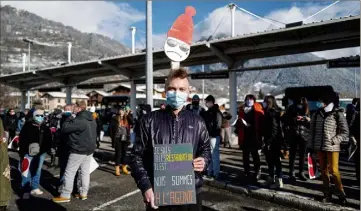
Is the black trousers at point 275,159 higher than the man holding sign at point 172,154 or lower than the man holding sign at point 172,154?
lower

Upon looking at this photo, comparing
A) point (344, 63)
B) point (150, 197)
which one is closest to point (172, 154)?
point (150, 197)

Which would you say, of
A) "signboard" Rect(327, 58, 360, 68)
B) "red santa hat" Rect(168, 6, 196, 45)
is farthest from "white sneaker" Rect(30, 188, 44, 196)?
"signboard" Rect(327, 58, 360, 68)

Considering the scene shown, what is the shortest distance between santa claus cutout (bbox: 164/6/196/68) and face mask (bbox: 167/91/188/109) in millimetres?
4590

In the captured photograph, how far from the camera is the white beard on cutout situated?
7262mm

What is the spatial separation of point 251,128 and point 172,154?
16.1ft

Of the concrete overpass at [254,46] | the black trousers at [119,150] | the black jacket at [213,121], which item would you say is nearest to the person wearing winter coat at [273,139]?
the black jacket at [213,121]

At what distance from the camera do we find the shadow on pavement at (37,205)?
5.84 m

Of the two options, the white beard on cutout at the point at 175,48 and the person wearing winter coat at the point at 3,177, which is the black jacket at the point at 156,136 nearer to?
the person wearing winter coat at the point at 3,177

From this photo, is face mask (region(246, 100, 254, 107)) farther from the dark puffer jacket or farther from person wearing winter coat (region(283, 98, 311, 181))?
the dark puffer jacket

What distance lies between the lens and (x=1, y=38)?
189m

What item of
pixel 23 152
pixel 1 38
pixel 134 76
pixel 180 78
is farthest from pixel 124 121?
pixel 1 38

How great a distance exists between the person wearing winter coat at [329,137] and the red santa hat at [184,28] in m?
3.40

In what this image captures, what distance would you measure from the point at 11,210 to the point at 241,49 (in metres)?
10.9

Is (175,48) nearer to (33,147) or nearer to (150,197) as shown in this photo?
(33,147)
